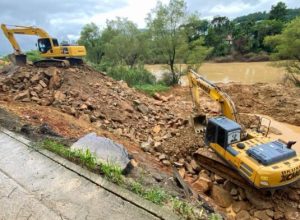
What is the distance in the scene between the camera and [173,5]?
70.4 ft

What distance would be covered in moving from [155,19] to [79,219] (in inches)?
793

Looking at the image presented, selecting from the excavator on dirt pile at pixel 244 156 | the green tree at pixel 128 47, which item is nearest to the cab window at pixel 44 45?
the excavator on dirt pile at pixel 244 156

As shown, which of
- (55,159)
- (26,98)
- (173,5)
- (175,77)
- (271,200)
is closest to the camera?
(55,159)

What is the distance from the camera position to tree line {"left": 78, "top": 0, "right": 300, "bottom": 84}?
21.8 meters

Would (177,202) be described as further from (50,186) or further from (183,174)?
(183,174)

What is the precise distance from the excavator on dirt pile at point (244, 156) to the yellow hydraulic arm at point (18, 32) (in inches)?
361

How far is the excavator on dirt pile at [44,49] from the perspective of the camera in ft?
45.1

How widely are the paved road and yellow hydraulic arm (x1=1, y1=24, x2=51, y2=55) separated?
10495mm

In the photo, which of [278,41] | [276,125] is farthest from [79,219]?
[278,41]

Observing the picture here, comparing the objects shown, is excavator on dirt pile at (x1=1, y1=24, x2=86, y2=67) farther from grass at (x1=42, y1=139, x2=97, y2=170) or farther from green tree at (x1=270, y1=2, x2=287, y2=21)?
green tree at (x1=270, y1=2, x2=287, y2=21)

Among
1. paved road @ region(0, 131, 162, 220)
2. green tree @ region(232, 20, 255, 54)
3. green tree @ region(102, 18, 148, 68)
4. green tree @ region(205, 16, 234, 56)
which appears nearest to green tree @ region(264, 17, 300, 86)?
green tree @ region(102, 18, 148, 68)

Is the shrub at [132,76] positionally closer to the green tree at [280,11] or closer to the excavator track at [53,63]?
the excavator track at [53,63]

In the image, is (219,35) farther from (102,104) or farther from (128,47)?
(102,104)

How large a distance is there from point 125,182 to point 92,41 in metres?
32.3
